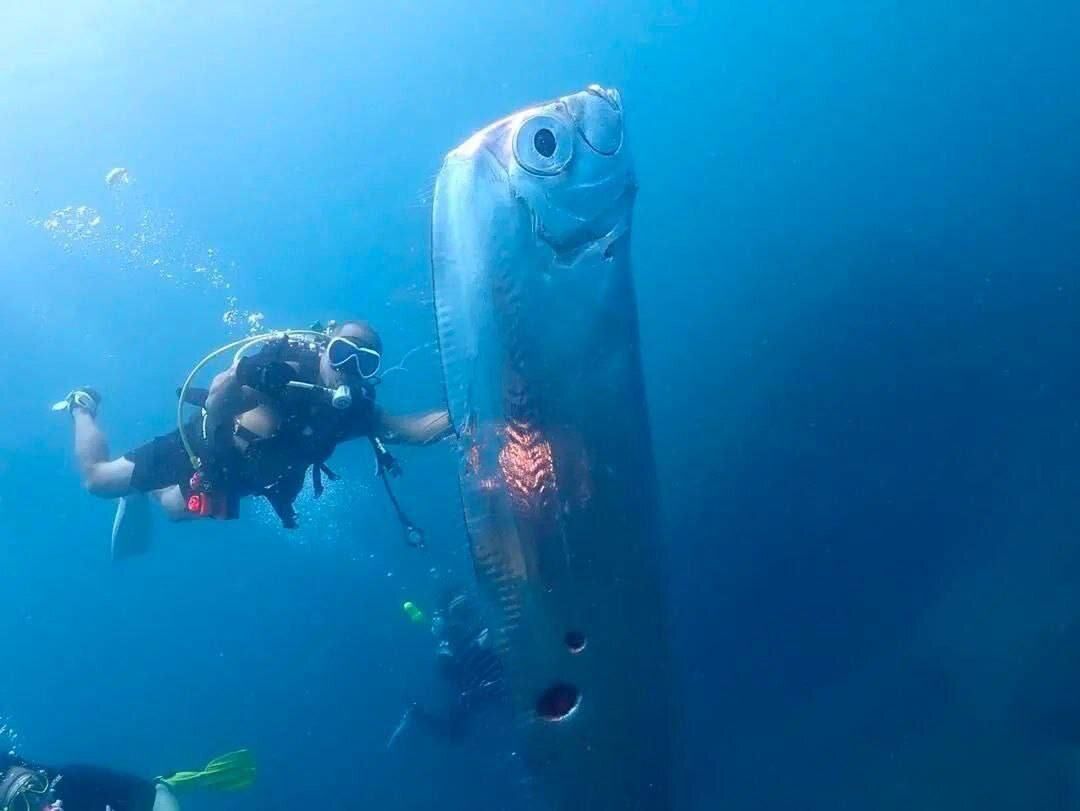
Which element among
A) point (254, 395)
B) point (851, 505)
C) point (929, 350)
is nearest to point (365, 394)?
point (254, 395)

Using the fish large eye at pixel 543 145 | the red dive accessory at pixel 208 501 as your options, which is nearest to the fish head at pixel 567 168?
the fish large eye at pixel 543 145

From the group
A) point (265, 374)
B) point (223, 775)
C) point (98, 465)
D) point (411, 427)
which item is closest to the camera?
point (265, 374)

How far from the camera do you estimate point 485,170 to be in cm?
237

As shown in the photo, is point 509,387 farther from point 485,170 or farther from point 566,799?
point 566,799

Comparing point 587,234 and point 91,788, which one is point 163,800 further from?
point 587,234

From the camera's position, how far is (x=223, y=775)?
25.0ft

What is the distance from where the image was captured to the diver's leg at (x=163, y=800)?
5.45 m

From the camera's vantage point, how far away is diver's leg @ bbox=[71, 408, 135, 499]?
6684mm

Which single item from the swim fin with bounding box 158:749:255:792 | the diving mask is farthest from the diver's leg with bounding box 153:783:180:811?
the diving mask

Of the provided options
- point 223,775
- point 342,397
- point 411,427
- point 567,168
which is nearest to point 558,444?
point 567,168

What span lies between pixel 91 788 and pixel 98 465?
9.83 feet

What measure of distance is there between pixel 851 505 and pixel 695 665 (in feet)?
9.56

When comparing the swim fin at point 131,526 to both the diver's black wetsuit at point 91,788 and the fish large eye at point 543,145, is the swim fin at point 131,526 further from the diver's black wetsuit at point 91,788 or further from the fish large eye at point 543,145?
the fish large eye at point 543,145

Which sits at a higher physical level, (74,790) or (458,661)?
(458,661)
